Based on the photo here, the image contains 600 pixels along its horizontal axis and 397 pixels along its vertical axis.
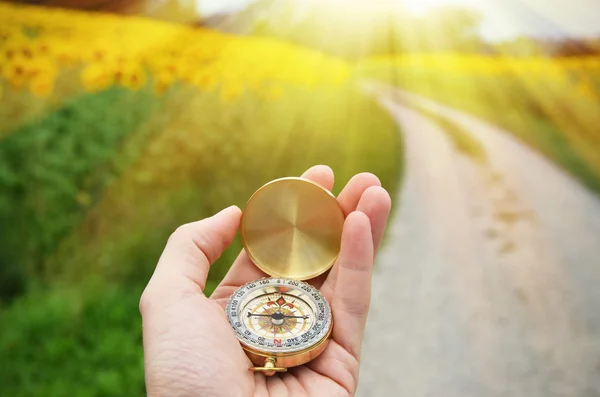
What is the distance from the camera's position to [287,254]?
1994mm

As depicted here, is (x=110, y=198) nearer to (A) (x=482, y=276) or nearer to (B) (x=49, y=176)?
(B) (x=49, y=176)

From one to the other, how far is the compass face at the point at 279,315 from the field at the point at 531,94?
9.78 feet

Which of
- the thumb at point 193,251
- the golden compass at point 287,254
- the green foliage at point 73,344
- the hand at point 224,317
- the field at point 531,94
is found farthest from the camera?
the field at point 531,94

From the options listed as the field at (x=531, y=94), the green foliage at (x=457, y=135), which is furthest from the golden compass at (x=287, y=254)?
the green foliage at (x=457, y=135)

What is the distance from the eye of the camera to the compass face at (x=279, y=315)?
1.66 m

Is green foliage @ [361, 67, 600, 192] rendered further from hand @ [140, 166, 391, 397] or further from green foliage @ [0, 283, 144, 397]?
hand @ [140, 166, 391, 397]

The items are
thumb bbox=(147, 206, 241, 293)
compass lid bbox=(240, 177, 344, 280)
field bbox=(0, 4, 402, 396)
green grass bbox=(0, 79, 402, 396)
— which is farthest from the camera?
field bbox=(0, 4, 402, 396)

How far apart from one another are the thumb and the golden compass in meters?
0.10

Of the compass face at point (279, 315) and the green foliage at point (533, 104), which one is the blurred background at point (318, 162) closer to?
the green foliage at point (533, 104)

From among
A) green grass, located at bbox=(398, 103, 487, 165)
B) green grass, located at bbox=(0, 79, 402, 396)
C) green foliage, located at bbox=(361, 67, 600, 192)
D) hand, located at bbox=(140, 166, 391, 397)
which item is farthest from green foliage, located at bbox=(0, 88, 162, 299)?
green grass, located at bbox=(398, 103, 487, 165)

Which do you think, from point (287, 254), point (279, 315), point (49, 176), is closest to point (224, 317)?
point (279, 315)

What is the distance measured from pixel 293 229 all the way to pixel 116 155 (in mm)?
1882

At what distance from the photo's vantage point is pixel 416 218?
4121 mm

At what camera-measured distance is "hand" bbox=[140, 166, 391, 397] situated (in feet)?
4.85
